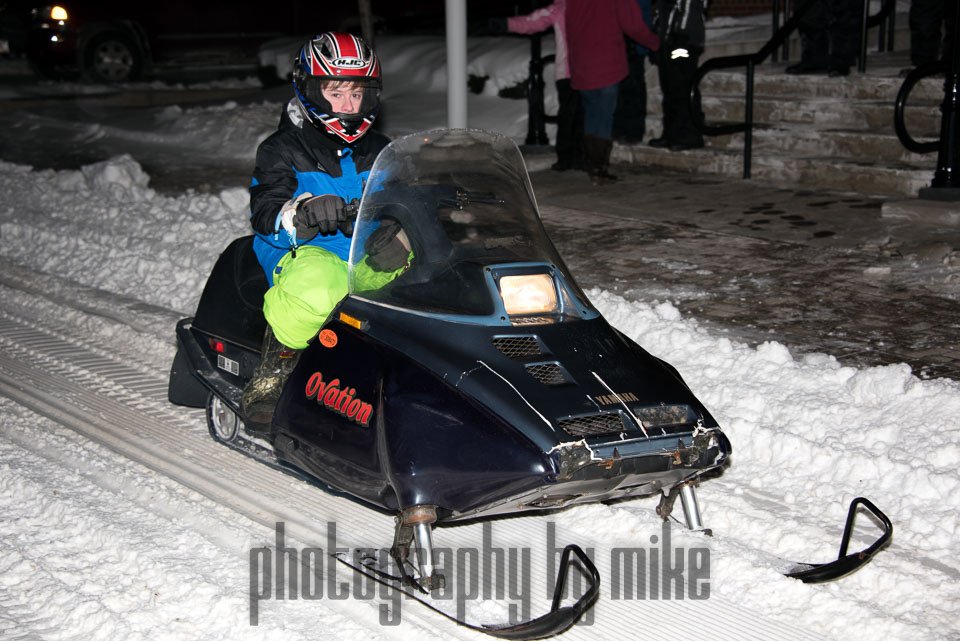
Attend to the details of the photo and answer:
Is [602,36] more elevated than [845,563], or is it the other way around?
[602,36]

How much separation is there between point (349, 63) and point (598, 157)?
5.99 m

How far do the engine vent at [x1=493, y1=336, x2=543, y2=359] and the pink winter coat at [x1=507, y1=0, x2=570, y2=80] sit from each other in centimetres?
707

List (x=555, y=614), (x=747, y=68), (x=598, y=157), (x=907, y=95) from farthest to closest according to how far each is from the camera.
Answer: (x=598, y=157) → (x=747, y=68) → (x=907, y=95) → (x=555, y=614)

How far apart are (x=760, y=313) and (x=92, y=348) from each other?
3.91m

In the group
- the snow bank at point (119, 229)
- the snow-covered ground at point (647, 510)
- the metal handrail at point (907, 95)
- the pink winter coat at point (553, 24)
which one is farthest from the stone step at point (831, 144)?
the snow bank at point (119, 229)

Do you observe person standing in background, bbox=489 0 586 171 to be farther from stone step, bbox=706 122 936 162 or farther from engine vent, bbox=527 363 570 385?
engine vent, bbox=527 363 570 385

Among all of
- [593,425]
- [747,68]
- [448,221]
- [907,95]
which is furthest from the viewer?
[747,68]

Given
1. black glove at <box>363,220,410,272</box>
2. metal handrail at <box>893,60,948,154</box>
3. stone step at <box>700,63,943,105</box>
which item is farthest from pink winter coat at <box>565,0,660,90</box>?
black glove at <box>363,220,410,272</box>

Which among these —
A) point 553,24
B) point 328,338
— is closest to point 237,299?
point 328,338

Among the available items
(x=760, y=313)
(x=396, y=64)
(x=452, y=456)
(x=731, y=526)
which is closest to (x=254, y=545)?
(x=452, y=456)

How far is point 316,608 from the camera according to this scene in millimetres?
3414

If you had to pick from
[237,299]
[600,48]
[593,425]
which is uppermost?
[600,48]

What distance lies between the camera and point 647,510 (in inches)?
160

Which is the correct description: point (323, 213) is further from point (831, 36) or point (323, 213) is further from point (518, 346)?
point (831, 36)
